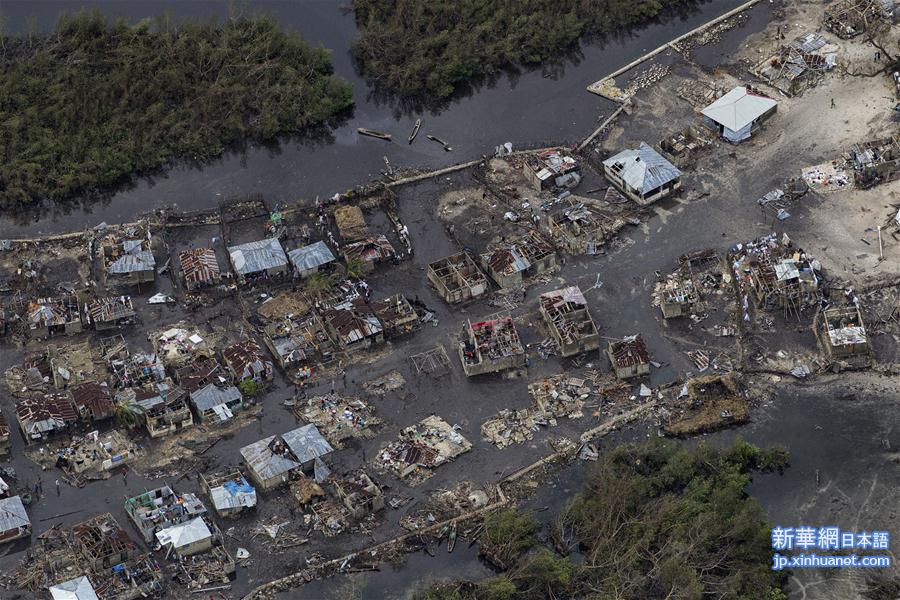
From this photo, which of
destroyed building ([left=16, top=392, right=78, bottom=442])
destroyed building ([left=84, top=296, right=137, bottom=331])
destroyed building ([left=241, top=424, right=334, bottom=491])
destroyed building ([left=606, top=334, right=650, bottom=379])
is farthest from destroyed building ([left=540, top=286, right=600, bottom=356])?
destroyed building ([left=16, top=392, right=78, bottom=442])

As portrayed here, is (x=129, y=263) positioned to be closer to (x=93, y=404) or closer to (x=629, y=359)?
(x=93, y=404)

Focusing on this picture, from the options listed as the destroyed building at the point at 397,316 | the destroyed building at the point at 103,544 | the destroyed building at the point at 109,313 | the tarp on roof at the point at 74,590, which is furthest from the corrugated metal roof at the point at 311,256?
the tarp on roof at the point at 74,590

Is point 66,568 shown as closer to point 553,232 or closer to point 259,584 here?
point 259,584

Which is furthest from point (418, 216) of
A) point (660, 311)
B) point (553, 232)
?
point (660, 311)

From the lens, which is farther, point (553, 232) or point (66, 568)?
point (553, 232)

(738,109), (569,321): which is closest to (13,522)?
(569,321)
